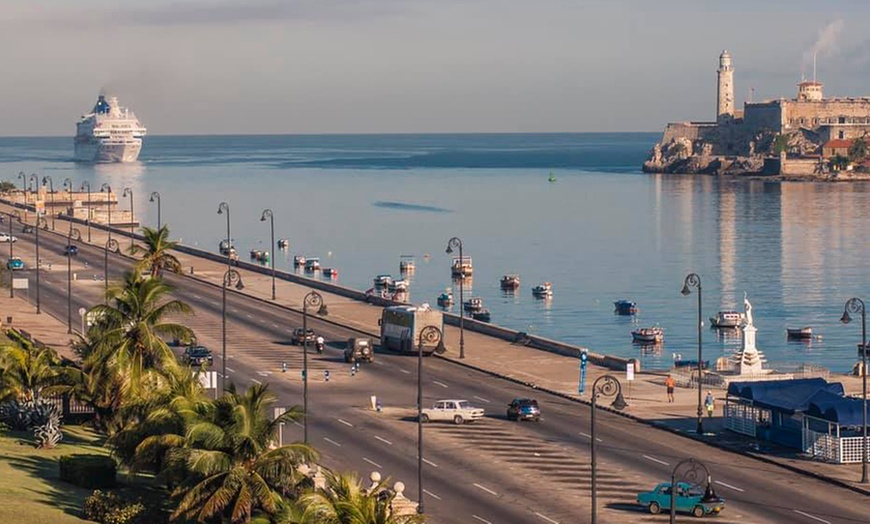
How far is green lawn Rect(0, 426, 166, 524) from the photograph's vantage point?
4506 cm

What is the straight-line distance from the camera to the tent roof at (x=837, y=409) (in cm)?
6059

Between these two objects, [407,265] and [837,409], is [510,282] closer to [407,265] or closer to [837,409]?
[407,265]

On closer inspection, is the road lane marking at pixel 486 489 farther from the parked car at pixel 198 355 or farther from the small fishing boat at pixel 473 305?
the small fishing boat at pixel 473 305

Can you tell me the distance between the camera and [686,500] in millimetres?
50656

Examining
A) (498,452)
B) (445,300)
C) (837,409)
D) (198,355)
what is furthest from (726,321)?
(498,452)

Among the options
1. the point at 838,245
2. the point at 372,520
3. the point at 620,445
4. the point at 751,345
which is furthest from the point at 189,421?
the point at 838,245

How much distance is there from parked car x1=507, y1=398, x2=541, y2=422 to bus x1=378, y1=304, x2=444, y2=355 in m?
19.6

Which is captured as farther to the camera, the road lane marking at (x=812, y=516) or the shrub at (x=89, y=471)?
the shrub at (x=89, y=471)

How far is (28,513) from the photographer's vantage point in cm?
4478

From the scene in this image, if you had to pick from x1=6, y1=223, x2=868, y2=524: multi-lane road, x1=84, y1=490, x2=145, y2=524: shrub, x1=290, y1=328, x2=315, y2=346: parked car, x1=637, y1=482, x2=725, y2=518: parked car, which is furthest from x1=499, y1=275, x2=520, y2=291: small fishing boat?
x1=84, y1=490, x2=145, y2=524: shrub

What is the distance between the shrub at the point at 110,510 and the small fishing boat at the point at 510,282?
10943 cm

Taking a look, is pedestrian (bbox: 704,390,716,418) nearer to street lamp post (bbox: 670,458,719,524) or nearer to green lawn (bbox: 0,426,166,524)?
street lamp post (bbox: 670,458,719,524)

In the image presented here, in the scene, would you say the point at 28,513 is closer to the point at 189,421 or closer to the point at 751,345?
the point at 189,421

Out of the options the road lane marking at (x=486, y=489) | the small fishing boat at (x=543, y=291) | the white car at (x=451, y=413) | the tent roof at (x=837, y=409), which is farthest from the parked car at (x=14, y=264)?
the tent roof at (x=837, y=409)
